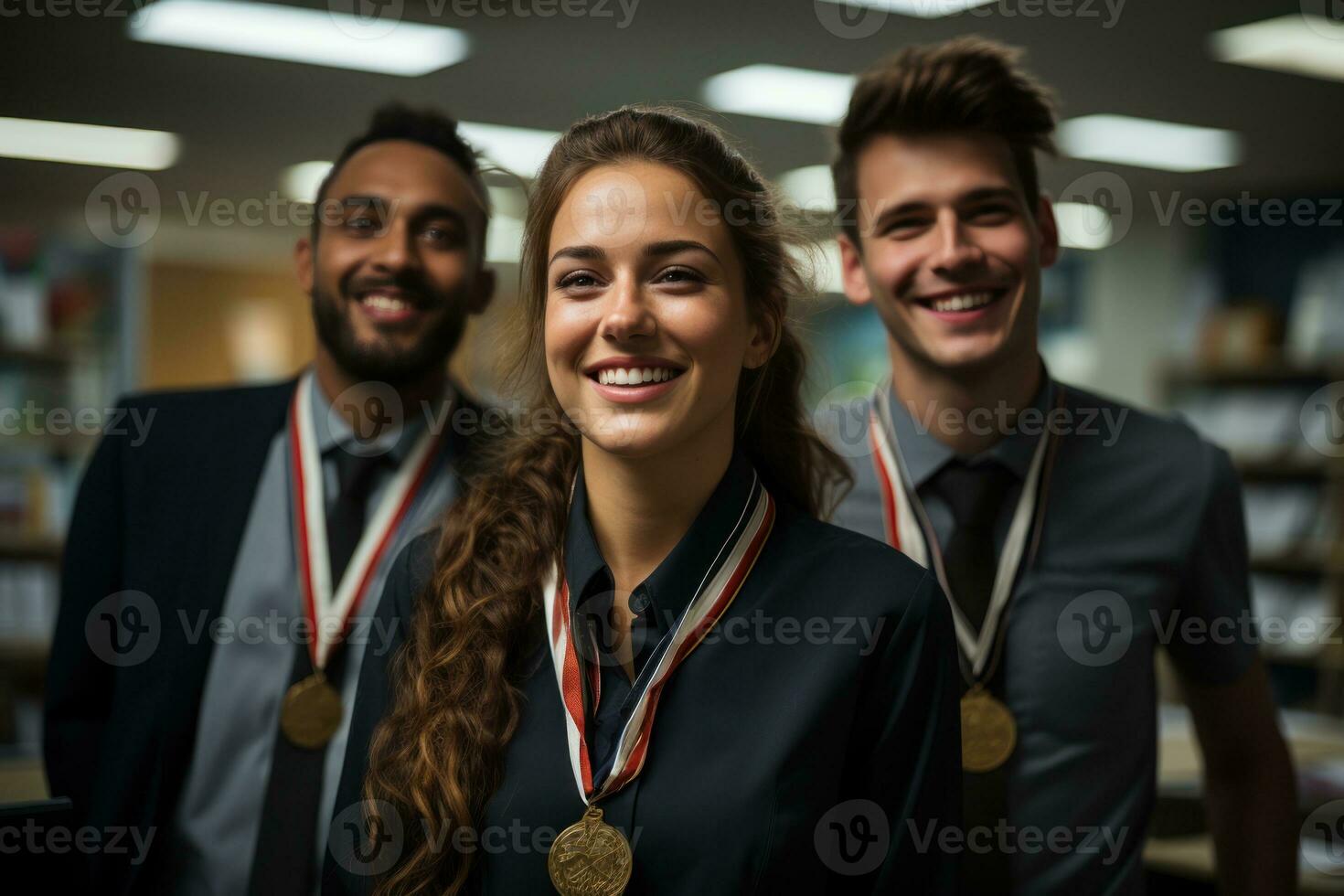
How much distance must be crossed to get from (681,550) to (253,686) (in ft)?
3.29

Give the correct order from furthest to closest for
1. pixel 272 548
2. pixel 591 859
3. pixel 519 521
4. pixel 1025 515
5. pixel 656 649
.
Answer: pixel 272 548 < pixel 1025 515 < pixel 519 521 < pixel 656 649 < pixel 591 859

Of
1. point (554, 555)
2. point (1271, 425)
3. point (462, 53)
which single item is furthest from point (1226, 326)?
point (554, 555)

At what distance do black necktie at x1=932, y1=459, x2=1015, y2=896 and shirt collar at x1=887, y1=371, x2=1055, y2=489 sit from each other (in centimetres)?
2

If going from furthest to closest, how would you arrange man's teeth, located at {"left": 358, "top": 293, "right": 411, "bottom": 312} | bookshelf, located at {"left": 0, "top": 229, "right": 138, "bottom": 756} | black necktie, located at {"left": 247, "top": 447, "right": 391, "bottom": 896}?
bookshelf, located at {"left": 0, "top": 229, "right": 138, "bottom": 756}, man's teeth, located at {"left": 358, "top": 293, "right": 411, "bottom": 312}, black necktie, located at {"left": 247, "top": 447, "right": 391, "bottom": 896}

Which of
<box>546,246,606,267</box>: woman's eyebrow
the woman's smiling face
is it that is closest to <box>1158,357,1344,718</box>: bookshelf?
the woman's smiling face

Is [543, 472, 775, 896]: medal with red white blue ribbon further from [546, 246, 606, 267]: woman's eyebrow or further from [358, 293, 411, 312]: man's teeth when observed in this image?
[358, 293, 411, 312]: man's teeth

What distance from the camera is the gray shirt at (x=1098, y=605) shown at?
2.01 metres

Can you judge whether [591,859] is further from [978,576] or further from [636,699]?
[978,576]

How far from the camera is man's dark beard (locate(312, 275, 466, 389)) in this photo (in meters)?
2.31

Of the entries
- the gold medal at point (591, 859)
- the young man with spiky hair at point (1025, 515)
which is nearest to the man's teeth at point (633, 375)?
the gold medal at point (591, 859)

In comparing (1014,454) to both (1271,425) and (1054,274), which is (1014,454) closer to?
(1271,425)

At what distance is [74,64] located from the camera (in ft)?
10.7

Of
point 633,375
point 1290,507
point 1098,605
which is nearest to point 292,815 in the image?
point 633,375

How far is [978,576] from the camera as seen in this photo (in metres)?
2.09
